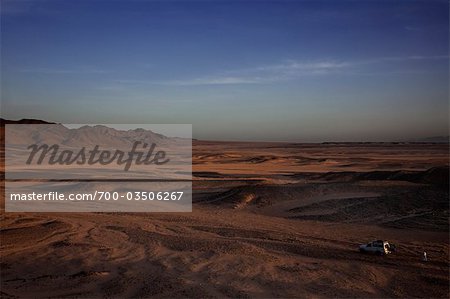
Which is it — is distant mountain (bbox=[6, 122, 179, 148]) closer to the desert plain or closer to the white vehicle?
the desert plain

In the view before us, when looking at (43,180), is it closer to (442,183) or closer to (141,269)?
(141,269)

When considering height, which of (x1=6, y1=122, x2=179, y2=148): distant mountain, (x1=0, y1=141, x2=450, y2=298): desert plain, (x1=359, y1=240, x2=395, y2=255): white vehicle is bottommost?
(x1=0, y1=141, x2=450, y2=298): desert plain

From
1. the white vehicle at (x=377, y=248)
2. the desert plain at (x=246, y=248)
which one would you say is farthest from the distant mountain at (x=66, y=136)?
the white vehicle at (x=377, y=248)

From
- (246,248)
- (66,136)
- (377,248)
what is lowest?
(246,248)

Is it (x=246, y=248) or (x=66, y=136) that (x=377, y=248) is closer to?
(x=246, y=248)

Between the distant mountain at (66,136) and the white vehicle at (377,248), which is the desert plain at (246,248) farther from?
the distant mountain at (66,136)

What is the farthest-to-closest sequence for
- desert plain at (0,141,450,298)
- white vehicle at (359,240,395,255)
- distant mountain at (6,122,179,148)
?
distant mountain at (6,122,179,148) < white vehicle at (359,240,395,255) < desert plain at (0,141,450,298)

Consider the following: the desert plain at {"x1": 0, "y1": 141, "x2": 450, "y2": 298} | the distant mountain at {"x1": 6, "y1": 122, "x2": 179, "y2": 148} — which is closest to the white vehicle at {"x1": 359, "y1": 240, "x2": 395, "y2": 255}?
the desert plain at {"x1": 0, "y1": 141, "x2": 450, "y2": 298}

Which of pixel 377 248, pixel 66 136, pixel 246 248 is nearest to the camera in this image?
pixel 377 248

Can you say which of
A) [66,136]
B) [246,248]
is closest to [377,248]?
[246,248]
